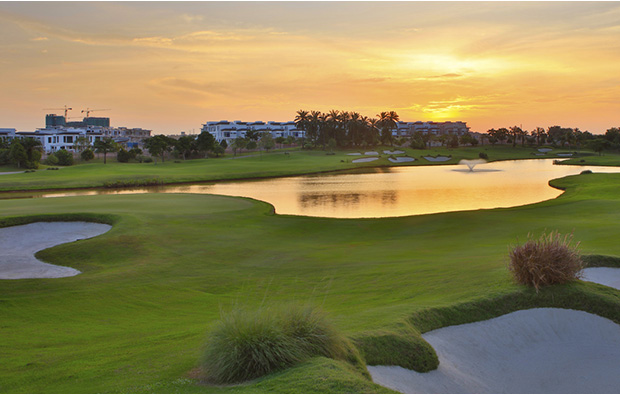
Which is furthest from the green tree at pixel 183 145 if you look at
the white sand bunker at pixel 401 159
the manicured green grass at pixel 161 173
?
the white sand bunker at pixel 401 159

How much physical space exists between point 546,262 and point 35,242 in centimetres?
1933

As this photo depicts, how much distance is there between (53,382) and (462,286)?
9149 mm

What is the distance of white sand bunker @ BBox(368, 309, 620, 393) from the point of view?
8039 millimetres

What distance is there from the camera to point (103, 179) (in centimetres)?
6638

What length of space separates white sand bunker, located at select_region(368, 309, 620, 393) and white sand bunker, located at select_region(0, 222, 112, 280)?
1232cm

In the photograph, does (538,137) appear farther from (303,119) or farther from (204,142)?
(204,142)

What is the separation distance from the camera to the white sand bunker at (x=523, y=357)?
804cm

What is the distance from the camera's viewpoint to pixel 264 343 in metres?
6.52

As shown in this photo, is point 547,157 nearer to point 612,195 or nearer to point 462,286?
point 612,195

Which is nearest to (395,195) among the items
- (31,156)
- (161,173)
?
(161,173)

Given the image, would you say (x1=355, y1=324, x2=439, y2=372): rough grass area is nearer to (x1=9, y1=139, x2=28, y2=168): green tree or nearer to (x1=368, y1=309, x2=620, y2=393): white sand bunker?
(x1=368, y1=309, x2=620, y2=393): white sand bunker

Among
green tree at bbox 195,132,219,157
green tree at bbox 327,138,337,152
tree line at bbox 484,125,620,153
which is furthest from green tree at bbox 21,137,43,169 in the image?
tree line at bbox 484,125,620,153

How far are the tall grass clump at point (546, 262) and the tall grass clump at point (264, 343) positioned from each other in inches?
233

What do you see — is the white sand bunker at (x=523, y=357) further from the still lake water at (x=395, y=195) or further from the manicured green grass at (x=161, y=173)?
the manicured green grass at (x=161, y=173)
